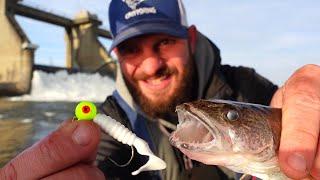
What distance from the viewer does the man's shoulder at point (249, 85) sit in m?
3.51

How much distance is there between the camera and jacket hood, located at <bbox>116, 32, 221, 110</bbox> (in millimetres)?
3461

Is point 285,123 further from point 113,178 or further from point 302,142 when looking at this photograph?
point 113,178

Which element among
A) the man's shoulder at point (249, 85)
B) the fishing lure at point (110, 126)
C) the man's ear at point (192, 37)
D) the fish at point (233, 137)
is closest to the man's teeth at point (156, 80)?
the man's ear at point (192, 37)

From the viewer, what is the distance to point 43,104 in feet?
67.0

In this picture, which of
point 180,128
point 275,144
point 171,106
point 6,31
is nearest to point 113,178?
point 171,106

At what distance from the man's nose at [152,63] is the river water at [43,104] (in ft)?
15.5

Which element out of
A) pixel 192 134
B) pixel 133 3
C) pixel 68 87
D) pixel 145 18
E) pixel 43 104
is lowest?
pixel 68 87

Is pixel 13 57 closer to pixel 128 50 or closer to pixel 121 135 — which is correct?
pixel 128 50

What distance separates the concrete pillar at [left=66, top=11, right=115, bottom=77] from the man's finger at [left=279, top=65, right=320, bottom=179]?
3150 cm

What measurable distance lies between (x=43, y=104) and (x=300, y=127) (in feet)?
64.9

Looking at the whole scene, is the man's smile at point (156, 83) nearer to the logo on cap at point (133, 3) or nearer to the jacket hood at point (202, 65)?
the jacket hood at point (202, 65)

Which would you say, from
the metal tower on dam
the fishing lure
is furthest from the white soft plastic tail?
the metal tower on dam

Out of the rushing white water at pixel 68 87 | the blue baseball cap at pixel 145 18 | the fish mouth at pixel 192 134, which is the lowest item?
the rushing white water at pixel 68 87

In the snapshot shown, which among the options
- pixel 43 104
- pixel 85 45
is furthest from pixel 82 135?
pixel 85 45
